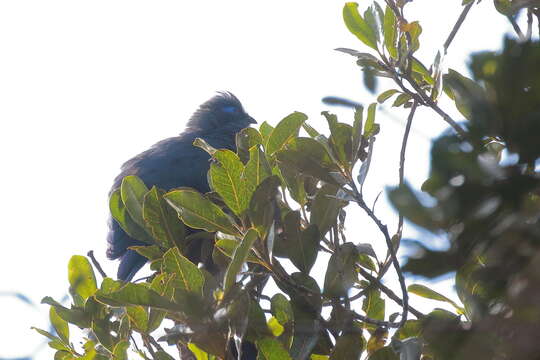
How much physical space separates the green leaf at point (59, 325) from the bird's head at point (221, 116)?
3.58 m

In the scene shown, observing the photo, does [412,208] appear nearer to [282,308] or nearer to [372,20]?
[282,308]

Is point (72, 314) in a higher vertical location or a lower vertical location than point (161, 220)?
lower

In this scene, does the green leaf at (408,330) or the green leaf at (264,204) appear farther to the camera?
the green leaf at (408,330)

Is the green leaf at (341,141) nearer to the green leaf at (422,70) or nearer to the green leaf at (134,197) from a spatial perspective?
the green leaf at (422,70)

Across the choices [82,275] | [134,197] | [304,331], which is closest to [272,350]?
[304,331]

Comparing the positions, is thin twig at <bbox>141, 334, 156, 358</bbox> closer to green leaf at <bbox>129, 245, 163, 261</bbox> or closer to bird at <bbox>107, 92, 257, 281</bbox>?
green leaf at <bbox>129, 245, 163, 261</bbox>

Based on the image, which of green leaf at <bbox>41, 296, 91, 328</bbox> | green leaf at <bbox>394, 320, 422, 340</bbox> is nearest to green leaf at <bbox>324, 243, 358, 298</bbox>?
green leaf at <bbox>394, 320, 422, 340</bbox>

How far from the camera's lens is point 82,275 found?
7.41 feet

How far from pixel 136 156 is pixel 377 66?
337 centimetres

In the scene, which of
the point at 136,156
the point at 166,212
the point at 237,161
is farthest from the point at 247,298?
the point at 136,156

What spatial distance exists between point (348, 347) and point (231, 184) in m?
0.45

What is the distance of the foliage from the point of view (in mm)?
696

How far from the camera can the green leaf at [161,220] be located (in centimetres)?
198

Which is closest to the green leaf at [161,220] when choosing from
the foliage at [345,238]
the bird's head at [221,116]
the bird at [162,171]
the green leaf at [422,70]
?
the foliage at [345,238]
